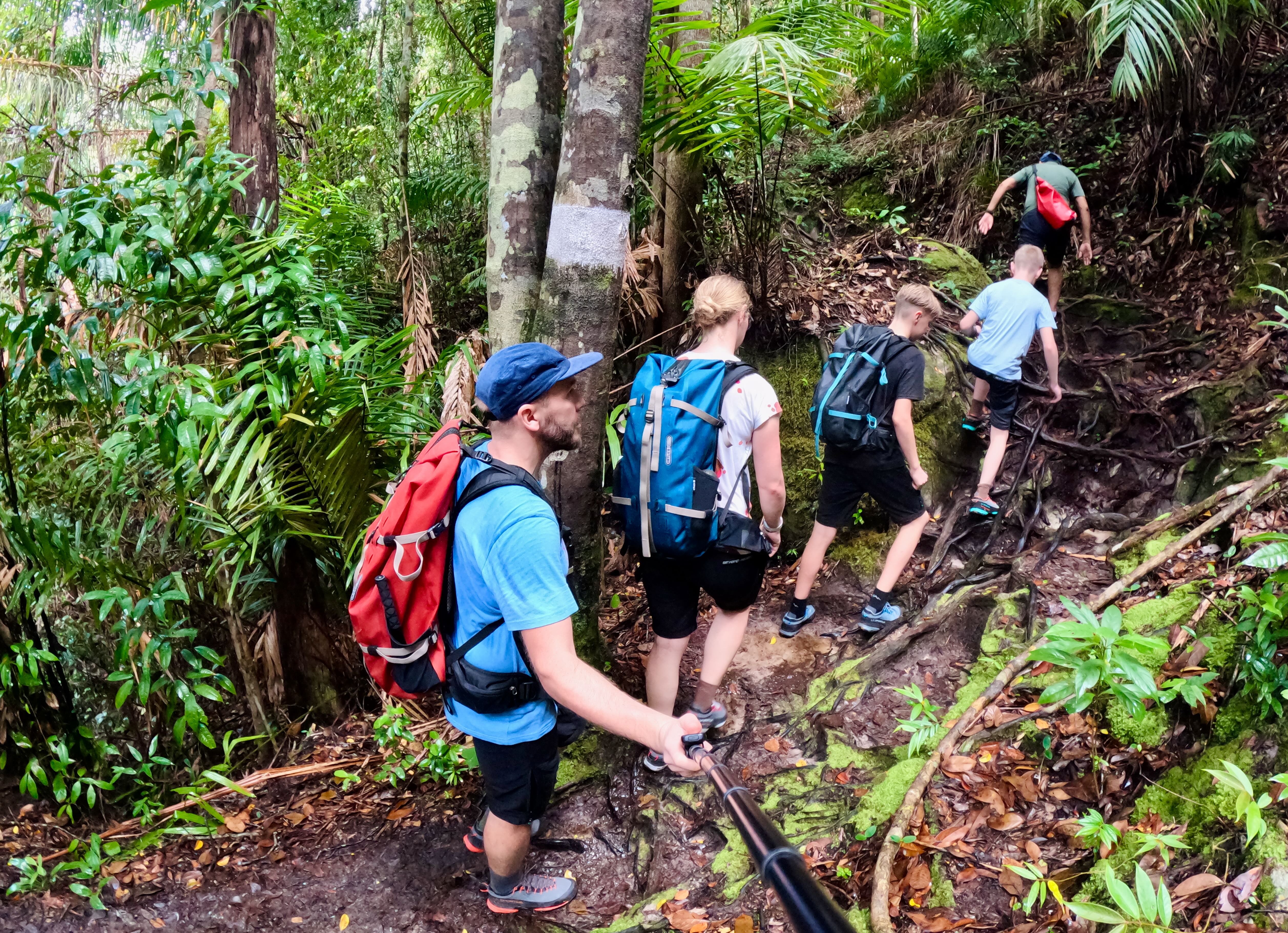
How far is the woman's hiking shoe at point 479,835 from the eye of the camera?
3.04 meters

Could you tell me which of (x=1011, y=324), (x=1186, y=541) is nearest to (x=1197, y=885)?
(x=1186, y=541)

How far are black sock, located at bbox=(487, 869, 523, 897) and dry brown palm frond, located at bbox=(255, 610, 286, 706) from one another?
68.1 inches

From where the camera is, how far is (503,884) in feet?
9.00

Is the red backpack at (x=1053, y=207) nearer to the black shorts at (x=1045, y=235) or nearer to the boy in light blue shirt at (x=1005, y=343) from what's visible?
the black shorts at (x=1045, y=235)

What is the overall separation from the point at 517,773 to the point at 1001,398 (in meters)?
3.94

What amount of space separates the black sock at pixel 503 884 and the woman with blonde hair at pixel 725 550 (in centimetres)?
81

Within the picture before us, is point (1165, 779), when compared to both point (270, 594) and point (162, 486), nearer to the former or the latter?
point (270, 594)

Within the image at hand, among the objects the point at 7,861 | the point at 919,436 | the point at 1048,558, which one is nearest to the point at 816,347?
the point at 919,436

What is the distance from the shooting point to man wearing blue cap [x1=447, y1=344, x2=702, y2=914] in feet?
6.24

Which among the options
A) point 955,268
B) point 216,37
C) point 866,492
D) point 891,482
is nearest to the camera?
point 891,482

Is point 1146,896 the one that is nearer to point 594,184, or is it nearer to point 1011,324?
point 594,184

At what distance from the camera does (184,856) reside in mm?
3207

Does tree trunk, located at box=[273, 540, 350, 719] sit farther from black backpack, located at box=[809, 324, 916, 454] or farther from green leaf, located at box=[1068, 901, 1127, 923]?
green leaf, located at box=[1068, 901, 1127, 923]

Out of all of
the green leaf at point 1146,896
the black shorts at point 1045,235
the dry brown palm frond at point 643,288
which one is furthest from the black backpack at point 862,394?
the green leaf at point 1146,896
